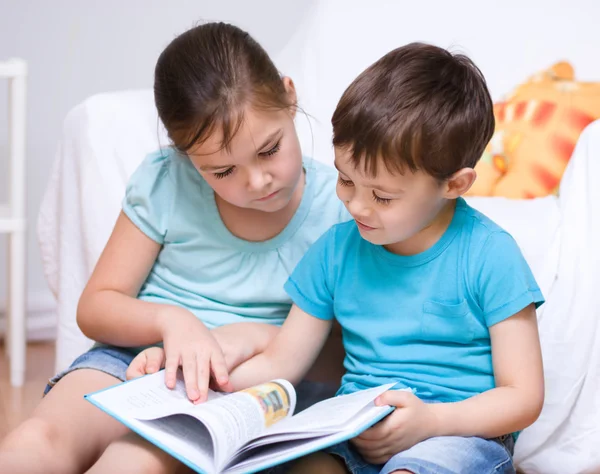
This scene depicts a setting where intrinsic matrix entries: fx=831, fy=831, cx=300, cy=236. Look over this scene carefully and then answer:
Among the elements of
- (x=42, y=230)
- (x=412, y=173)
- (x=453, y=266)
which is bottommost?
(x=42, y=230)

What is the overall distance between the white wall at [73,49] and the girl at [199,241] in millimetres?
1082

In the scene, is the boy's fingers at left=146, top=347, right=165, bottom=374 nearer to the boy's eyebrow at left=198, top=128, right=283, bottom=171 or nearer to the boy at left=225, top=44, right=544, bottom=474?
the boy at left=225, top=44, right=544, bottom=474

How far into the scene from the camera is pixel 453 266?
108 cm

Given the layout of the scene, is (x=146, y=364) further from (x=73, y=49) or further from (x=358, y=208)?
(x=73, y=49)

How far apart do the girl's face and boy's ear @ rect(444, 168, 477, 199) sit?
9.1 inches

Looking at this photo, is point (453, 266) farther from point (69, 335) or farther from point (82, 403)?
point (69, 335)

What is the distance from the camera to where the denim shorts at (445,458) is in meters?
0.92

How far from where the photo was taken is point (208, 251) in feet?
4.22

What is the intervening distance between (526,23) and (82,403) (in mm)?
1345

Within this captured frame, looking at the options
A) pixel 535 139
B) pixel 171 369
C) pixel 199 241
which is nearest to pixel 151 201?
pixel 199 241

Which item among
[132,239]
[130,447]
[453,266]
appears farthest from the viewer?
[132,239]

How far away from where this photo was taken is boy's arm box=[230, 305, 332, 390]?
3.74ft

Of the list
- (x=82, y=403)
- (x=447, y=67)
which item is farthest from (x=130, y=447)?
(x=447, y=67)

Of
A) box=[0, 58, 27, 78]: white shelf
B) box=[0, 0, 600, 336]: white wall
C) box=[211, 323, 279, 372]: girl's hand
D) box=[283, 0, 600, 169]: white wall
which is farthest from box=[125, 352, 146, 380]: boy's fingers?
box=[0, 58, 27, 78]: white shelf
